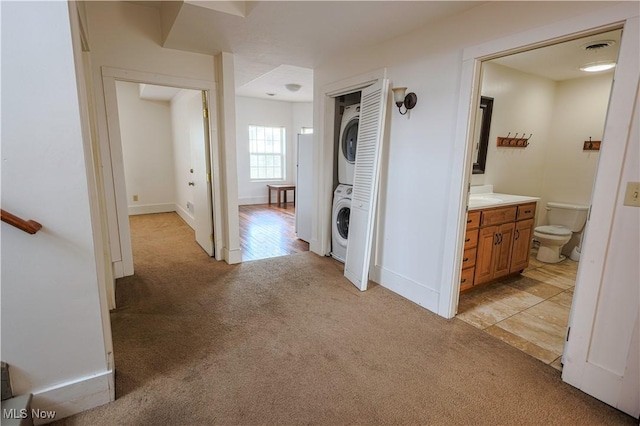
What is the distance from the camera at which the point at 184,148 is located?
5152 mm

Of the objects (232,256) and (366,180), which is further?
(232,256)

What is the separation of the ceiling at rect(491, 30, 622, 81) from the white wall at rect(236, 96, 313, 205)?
4921mm

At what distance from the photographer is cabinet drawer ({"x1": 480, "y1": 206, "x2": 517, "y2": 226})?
277 cm

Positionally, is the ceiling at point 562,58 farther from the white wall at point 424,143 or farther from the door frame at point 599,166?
the door frame at point 599,166

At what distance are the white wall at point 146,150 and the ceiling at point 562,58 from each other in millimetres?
5941

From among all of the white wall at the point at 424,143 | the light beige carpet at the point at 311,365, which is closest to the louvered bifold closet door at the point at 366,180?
the white wall at the point at 424,143

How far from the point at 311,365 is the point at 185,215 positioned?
4.56 meters

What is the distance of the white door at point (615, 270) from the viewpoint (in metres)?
1.50

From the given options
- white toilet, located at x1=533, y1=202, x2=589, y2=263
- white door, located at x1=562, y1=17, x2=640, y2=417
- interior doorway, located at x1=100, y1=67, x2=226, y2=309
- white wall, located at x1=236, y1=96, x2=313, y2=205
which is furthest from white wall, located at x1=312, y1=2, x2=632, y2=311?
white wall, located at x1=236, y1=96, x2=313, y2=205

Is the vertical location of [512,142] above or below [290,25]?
below

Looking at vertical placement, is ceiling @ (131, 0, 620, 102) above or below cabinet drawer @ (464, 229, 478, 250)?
above

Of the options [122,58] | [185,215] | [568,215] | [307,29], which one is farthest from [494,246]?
[185,215]

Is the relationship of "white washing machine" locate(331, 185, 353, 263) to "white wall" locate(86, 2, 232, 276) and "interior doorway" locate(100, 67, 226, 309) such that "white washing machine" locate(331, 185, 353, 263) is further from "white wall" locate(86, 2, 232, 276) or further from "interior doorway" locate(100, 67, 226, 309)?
"white wall" locate(86, 2, 232, 276)

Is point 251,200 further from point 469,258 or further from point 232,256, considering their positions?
point 469,258
